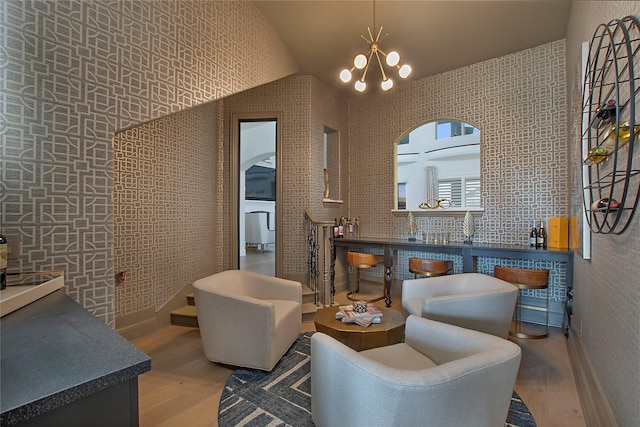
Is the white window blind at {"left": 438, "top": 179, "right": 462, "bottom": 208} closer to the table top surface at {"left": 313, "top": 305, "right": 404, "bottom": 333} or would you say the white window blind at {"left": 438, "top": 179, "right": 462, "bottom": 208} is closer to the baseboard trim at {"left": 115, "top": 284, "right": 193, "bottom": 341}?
the table top surface at {"left": 313, "top": 305, "right": 404, "bottom": 333}

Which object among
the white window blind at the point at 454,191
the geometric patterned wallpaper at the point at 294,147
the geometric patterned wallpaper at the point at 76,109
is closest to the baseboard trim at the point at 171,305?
the geometric patterned wallpaper at the point at 294,147

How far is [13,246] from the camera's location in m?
1.49

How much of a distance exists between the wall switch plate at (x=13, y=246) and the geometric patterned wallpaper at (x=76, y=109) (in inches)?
0.7

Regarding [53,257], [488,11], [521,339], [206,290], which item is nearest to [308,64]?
→ [488,11]

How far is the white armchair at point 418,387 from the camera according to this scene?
1.18 metres

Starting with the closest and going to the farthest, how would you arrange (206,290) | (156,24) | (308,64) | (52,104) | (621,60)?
(621,60), (52,104), (156,24), (206,290), (308,64)

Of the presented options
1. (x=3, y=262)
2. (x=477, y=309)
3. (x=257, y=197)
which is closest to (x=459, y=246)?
(x=477, y=309)

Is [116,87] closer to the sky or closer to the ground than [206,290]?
closer to the sky

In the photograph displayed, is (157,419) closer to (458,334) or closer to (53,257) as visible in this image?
(53,257)

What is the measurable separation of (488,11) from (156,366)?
15.5 feet

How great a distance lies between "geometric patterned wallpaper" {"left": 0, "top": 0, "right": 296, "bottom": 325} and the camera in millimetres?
1497

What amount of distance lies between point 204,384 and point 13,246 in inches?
61.4

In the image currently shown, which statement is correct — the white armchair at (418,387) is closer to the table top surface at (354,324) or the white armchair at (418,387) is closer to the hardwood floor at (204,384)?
the table top surface at (354,324)

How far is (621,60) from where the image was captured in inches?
58.8
